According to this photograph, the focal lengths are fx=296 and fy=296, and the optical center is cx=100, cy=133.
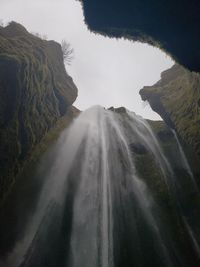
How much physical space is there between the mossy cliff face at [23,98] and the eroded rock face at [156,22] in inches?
239

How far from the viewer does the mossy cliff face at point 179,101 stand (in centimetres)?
2039

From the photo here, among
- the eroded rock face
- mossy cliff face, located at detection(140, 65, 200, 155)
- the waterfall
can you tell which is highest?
mossy cliff face, located at detection(140, 65, 200, 155)

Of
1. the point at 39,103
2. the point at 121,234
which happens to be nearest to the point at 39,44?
the point at 39,103

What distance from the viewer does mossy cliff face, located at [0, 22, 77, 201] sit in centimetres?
1355

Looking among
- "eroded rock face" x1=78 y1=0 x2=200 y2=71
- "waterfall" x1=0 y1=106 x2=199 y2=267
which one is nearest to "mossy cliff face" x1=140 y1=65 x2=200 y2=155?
"waterfall" x1=0 y1=106 x2=199 y2=267

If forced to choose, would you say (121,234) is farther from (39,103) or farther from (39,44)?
(39,44)

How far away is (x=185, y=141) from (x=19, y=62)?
41.8 feet

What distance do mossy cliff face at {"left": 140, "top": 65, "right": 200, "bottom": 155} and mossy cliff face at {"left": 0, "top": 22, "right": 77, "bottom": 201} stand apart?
852cm

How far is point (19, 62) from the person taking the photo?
14961mm

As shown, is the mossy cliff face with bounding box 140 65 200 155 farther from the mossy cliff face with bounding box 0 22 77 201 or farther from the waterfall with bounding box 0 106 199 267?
the mossy cliff face with bounding box 0 22 77 201

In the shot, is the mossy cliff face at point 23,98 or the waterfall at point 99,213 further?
the mossy cliff face at point 23,98

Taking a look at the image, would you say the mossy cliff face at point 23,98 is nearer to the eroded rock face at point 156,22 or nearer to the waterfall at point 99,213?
the waterfall at point 99,213

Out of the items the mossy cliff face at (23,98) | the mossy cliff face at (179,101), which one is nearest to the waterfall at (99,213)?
the mossy cliff face at (23,98)

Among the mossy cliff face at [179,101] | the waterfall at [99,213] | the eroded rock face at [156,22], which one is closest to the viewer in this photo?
the eroded rock face at [156,22]
